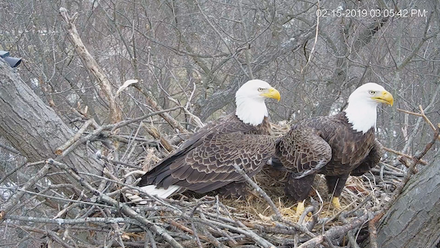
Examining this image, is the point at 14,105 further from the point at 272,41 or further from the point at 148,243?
the point at 272,41

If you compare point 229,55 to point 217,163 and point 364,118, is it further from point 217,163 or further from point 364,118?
point 364,118

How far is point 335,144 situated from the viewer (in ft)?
12.3

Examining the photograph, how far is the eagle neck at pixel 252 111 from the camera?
13.4ft

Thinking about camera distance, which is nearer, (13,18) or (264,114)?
(264,114)

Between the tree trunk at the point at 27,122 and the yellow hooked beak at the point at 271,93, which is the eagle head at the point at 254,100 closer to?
the yellow hooked beak at the point at 271,93

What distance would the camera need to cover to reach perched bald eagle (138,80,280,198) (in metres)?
3.73

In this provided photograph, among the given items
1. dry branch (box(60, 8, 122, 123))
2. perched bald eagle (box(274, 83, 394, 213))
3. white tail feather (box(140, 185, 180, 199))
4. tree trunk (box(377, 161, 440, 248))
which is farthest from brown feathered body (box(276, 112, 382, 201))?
dry branch (box(60, 8, 122, 123))

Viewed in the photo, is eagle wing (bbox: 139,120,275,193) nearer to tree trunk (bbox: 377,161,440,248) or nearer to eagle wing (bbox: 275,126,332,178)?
eagle wing (bbox: 275,126,332,178)

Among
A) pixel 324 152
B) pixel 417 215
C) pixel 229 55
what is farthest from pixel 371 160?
pixel 229 55

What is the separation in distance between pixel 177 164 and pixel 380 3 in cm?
370

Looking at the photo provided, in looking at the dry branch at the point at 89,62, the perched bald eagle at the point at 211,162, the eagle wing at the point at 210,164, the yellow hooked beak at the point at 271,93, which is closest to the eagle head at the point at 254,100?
the yellow hooked beak at the point at 271,93

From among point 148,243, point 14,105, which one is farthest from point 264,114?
point 14,105

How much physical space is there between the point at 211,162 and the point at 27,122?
55.2 inches

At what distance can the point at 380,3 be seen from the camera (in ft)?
20.0
